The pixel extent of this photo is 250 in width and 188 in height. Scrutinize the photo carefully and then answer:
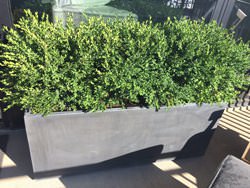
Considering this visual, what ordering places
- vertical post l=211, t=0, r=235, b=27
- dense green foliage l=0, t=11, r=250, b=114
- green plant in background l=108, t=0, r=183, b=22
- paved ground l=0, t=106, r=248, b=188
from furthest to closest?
vertical post l=211, t=0, r=235, b=27
green plant in background l=108, t=0, r=183, b=22
paved ground l=0, t=106, r=248, b=188
dense green foliage l=0, t=11, r=250, b=114

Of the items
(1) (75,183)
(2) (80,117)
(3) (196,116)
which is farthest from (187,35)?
(1) (75,183)

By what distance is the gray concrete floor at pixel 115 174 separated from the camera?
174 cm

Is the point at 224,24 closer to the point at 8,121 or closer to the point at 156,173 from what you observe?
the point at 156,173

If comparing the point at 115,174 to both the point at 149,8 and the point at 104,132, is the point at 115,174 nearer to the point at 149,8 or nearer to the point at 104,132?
the point at 104,132

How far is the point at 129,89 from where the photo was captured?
1518 mm

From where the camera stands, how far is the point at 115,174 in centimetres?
186

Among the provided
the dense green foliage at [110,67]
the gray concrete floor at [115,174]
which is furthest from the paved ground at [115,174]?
the dense green foliage at [110,67]

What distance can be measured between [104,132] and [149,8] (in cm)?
141

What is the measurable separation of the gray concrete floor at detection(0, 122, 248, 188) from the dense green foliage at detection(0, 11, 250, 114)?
2.16 feet

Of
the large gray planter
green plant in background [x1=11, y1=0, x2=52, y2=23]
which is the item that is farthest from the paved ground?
green plant in background [x1=11, y1=0, x2=52, y2=23]

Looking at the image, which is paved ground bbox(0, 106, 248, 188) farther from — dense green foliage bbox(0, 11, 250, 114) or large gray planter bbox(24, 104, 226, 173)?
dense green foliage bbox(0, 11, 250, 114)

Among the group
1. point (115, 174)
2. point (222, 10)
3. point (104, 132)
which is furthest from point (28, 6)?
point (222, 10)

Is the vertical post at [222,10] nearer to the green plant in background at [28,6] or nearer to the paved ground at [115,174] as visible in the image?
the paved ground at [115,174]

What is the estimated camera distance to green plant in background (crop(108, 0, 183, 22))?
2078 mm
